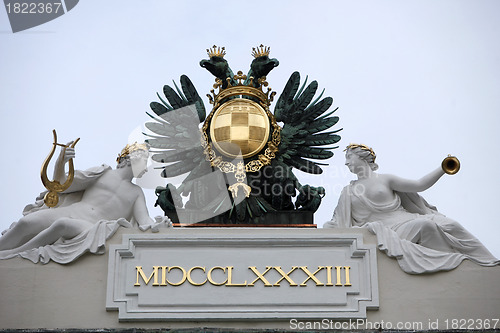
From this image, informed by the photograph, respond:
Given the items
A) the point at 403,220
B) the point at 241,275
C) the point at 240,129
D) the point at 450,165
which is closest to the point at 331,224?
the point at 403,220

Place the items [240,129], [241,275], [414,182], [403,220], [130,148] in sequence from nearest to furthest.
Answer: [241,275]
[403,220]
[414,182]
[130,148]
[240,129]

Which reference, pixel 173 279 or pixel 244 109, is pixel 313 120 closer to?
pixel 244 109

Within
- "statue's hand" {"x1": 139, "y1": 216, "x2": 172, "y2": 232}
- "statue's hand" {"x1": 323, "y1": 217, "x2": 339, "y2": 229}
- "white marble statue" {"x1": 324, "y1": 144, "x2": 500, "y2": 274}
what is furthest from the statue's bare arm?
"statue's hand" {"x1": 139, "y1": 216, "x2": 172, "y2": 232}

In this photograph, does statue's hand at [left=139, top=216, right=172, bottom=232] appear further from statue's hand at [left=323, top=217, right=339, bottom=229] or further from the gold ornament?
statue's hand at [left=323, top=217, right=339, bottom=229]

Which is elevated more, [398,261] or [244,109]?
[244,109]

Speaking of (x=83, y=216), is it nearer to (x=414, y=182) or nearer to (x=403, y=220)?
(x=403, y=220)

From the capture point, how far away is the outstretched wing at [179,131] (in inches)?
767

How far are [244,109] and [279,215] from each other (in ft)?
5.89

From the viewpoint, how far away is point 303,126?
19.6 meters

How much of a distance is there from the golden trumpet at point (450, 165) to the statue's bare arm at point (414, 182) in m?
0.14

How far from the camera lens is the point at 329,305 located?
17469mm

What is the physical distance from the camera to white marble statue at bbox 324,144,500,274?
1789 centimetres

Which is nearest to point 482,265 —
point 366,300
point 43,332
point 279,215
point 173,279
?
point 366,300

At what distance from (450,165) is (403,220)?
3.37 feet
